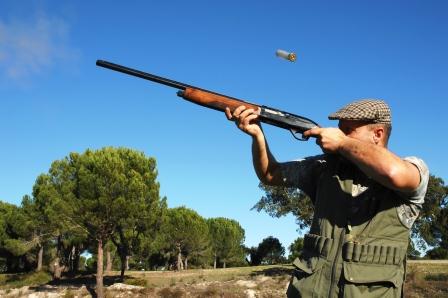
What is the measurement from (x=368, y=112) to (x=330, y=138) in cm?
33

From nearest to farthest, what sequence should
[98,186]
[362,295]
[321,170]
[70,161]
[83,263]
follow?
[362,295], [321,170], [98,186], [70,161], [83,263]

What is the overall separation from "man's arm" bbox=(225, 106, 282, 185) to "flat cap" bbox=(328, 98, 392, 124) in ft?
2.70

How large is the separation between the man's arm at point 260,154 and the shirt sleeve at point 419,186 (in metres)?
1.18

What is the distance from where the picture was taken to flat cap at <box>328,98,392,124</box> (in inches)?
151

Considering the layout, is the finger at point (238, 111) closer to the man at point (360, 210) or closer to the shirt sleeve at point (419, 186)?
the man at point (360, 210)

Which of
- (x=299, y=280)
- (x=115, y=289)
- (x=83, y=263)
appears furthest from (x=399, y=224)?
(x=83, y=263)

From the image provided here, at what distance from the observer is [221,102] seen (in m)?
5.02

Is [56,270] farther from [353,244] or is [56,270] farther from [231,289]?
[353,244]

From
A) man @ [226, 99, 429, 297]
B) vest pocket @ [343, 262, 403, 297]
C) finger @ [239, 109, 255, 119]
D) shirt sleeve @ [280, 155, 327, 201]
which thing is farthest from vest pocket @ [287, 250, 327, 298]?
finger @ [239, 109, 255, 119]

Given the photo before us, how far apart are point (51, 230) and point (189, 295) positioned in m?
17.6

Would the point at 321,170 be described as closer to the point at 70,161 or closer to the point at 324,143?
the point at 324,143

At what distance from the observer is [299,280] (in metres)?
3.91

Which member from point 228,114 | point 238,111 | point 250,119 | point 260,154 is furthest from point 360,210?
point 228,114

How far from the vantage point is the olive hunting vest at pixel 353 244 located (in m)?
3.64
